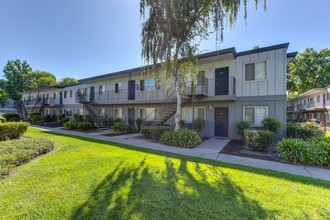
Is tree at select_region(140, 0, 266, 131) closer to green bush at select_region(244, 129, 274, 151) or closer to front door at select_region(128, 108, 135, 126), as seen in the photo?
green bush at select_region(244, 129, 274, 151)

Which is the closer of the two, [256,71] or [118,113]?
[256,71]

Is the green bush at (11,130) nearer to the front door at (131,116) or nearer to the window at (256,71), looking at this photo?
the front door at (131,116)

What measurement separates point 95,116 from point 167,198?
16.3 m

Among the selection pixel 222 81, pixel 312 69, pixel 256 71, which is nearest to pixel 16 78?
pixel 222 81

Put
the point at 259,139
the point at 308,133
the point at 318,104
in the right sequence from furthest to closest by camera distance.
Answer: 1. the point at 318,104
2. the point at 308,133
3. the point at 259,139

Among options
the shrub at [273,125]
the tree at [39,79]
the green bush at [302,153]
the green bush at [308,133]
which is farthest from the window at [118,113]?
the tree at [39,79]

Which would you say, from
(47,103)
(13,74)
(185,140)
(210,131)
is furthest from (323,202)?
(13,74)

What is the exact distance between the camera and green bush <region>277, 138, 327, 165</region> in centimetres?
572

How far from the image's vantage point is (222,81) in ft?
36.4

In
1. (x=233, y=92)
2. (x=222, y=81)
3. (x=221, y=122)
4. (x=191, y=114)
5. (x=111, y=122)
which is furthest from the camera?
(x=111, y=122)

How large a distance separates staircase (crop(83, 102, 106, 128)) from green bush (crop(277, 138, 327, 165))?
1646 cm

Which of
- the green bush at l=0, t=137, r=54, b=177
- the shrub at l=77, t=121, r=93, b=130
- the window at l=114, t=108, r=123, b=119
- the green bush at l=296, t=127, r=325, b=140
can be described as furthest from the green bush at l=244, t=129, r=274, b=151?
the shrub at l=77, t=121, r=93, b=130

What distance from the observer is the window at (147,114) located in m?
14.7

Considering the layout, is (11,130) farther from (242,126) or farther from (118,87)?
(242,126)
